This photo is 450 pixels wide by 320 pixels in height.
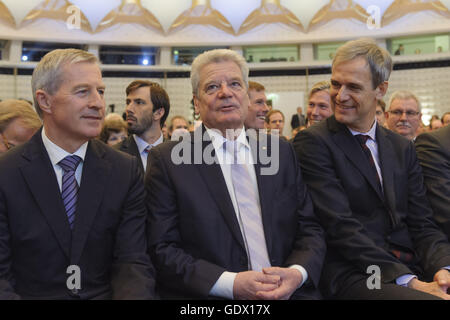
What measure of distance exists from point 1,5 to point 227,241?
59.3ft

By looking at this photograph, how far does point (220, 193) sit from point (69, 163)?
2.39ft

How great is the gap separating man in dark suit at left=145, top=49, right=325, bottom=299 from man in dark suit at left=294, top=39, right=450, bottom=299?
156 millimetres

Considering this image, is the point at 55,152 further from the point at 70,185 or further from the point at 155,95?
the point at 155,95

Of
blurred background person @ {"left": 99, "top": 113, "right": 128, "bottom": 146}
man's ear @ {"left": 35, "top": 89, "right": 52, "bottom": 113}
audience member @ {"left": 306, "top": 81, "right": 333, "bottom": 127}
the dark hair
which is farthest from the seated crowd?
blurred background person @ {"left": 99, "top": 113, "right": 128, "bottom": 146}

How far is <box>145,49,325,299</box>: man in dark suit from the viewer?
2.10m

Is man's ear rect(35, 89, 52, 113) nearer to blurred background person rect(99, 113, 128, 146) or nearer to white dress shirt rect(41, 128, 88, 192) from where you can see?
white dress shirt rect(41, 128, 88, 192)

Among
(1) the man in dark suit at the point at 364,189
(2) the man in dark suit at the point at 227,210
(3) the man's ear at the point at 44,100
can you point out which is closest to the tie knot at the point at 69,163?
(3) the man's ear at the point at 44,100

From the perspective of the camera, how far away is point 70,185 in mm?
2074

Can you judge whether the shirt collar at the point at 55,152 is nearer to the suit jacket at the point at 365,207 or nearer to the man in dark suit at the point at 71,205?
the man in dark suit at the point at 71,205

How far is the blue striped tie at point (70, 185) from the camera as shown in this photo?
204 centimetres

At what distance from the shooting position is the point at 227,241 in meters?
2.21

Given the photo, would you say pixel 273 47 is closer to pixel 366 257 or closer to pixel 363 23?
pixel 363 23

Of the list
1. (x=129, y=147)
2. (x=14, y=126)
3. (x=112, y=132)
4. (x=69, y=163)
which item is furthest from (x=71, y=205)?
(x=112, y=132)
